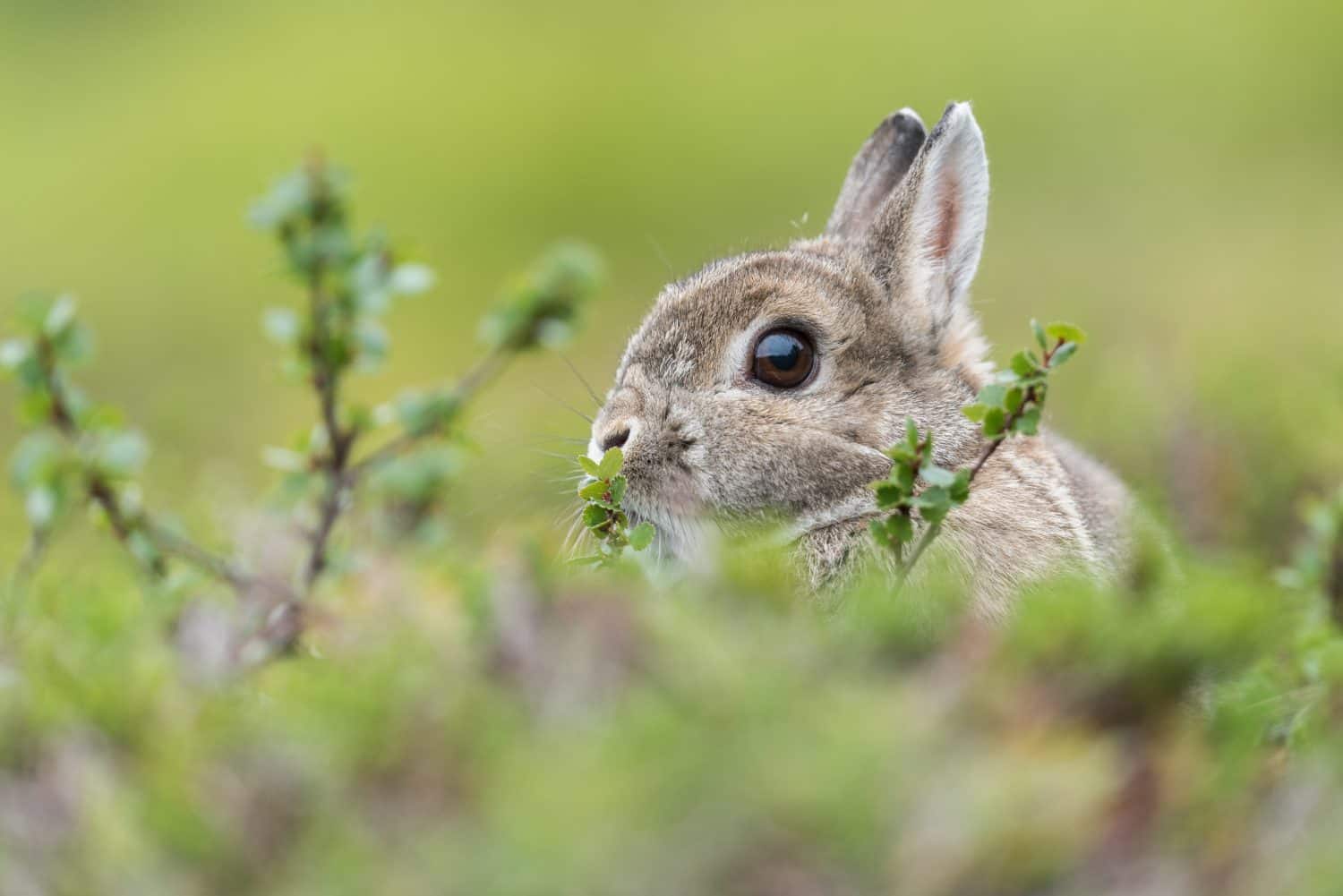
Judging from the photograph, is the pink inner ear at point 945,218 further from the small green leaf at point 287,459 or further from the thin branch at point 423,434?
the small green leaf at point 287,459

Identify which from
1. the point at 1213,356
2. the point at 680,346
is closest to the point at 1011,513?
the point at 680,346

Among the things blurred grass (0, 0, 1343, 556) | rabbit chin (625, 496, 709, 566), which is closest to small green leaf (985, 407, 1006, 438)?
rabbit chin (625, 496, 709, 566)

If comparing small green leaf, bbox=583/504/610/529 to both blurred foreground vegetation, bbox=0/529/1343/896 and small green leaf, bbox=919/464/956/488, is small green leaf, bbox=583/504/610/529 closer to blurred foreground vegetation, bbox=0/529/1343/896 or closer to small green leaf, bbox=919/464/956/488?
small green leaf, bbox=919/464/956/488

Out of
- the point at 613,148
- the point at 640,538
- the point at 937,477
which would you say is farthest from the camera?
the point at 613,148

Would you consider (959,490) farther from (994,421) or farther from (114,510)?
(114,510)

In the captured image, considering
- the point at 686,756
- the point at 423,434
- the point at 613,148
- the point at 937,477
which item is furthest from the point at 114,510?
the point at 613,148

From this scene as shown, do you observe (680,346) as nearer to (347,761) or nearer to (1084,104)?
(347,761)

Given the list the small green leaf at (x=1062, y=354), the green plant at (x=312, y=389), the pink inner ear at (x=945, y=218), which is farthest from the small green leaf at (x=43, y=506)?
the pink inner ear at (x=945, y=218)
